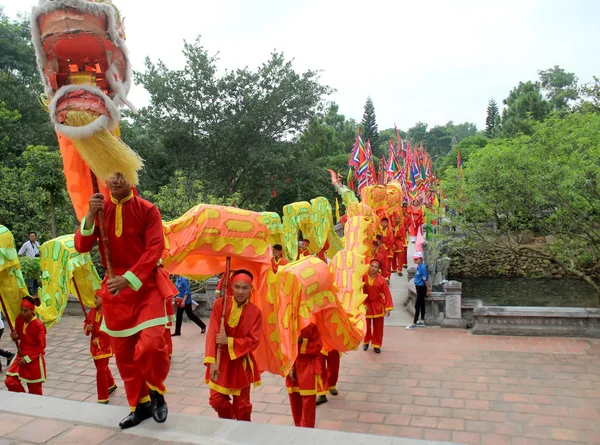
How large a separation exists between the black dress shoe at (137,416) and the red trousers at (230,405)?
526mm

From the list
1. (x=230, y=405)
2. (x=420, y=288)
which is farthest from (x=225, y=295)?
(x=420, y=288)

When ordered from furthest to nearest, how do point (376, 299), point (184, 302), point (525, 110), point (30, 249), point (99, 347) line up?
1. point (525, 110)
2. point (30, 249)
3. point (184, 302)
4. point (376, 299)
5. point (99, 347)

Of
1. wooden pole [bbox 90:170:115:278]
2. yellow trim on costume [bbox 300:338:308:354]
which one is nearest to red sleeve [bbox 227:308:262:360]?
yellow trim on costume [bbox 300:338:308:354]

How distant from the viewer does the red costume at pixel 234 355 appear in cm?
366

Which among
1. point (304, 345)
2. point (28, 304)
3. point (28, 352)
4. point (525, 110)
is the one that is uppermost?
point (525, 110)

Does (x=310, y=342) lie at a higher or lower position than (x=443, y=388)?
higher

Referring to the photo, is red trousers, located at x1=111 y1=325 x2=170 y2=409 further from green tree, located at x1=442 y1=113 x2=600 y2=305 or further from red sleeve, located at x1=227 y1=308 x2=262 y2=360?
green tree, located at x1=442 y1=113 x2=600 y2=305

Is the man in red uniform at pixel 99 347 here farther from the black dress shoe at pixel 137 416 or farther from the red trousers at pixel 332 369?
the red trousers at pixel 332 369

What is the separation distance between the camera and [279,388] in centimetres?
591

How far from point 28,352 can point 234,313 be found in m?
2.68

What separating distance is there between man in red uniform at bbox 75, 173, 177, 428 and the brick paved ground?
2174 millimetres

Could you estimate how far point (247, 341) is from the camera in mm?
3674

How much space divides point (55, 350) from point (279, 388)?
4.32m

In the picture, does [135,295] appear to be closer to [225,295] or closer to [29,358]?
[225,295]
